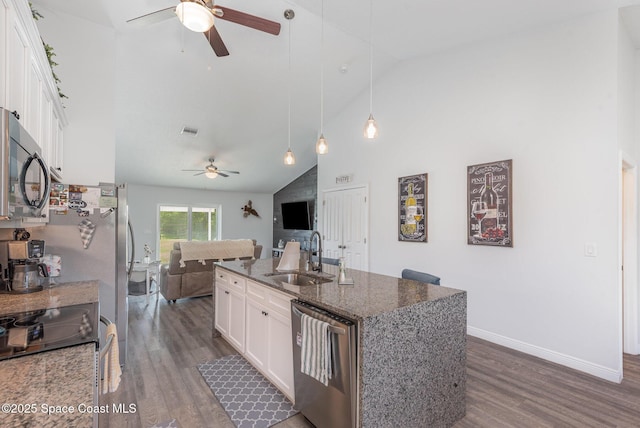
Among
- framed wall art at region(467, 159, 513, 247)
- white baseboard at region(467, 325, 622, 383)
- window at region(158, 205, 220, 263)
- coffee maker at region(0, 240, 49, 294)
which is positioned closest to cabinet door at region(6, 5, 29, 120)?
coffee maker at region(0, 240, 49, 294)

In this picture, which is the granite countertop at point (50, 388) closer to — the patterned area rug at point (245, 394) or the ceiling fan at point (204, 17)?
the patterned area rug at point (245, 394)

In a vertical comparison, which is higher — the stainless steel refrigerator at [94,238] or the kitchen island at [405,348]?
the stainless steel refrigerator at [94,238]

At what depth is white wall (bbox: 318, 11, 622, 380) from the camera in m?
2.71

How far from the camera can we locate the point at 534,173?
3123 millimetres

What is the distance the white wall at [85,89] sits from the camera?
2846 mm

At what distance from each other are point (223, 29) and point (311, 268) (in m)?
2.86

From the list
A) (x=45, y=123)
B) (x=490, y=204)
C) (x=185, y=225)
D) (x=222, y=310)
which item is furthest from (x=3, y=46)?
(x=185, y=225)

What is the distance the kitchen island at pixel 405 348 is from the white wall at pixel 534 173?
1.58m

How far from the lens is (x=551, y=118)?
3.02 meters

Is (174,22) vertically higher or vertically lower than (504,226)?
higher

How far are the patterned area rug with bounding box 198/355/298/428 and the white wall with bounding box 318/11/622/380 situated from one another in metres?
2.49

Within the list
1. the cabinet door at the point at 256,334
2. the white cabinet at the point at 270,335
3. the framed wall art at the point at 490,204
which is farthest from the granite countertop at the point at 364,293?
the framed wall art at the point at 490,204

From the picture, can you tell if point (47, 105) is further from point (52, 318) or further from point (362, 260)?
point (362, 260)

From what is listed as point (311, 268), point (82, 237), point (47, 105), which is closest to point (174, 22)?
point (47, 105)
